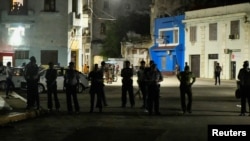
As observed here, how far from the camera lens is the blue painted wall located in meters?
65.1

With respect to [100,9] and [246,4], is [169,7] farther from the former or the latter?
[246,4]

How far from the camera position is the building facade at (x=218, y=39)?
53.6 metres

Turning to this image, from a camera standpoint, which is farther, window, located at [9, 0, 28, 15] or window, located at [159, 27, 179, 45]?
window, located at [159, 27, 179, 45]

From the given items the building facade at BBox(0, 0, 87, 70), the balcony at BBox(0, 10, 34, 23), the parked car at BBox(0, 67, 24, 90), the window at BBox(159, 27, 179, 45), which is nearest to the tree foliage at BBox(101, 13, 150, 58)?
the window at BBox(159, 27, 179, 45)

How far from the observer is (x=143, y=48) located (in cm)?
7262

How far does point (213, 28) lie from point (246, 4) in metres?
6.04

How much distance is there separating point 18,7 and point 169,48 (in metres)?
25.0

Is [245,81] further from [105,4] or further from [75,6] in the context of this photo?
[105,4]

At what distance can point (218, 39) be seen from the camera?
57500 millimetres

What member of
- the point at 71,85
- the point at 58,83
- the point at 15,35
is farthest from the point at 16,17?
the point at 71,85

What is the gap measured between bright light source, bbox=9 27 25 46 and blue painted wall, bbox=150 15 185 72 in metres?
23.6

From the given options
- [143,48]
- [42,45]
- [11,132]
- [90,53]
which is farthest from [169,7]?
[11,132]

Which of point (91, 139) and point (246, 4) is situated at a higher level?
point (246, 4)

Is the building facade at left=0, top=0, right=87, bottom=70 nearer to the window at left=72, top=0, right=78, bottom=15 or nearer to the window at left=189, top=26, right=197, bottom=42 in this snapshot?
the window at left=72, top=0, right=78, bottom=15
